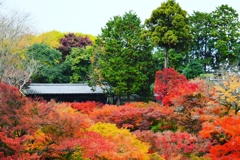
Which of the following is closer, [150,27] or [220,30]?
[150,27]

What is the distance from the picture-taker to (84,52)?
100 feet

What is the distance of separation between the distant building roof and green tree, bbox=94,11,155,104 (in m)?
3.12

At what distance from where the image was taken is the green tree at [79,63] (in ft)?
98.9

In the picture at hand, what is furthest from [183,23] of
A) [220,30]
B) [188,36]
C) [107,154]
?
[107,154]

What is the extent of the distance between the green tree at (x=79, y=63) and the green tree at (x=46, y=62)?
1.36 metres

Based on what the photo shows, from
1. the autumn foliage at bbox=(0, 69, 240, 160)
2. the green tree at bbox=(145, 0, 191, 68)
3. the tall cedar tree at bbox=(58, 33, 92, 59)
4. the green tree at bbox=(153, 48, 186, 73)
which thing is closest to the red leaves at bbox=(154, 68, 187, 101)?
the autumn foliage at bbox=(0, 69, 240, 160)

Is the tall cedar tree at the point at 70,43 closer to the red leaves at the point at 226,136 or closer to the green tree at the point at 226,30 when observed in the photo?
the green tree at the point at 226,30

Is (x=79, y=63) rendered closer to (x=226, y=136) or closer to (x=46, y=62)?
(x=46, y=62)

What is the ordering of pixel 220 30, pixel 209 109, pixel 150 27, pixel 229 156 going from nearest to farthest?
pixel 229 156, pixel 209 109, pixel 150 27, pixel 220 30

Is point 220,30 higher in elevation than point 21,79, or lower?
higher

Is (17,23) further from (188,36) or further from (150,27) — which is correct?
(188,36)

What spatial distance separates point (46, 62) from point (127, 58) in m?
9.93

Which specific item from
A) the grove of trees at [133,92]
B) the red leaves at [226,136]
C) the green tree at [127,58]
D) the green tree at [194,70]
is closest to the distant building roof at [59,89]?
the grove of trees at [133,92]

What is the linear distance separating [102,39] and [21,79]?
25.5ft
